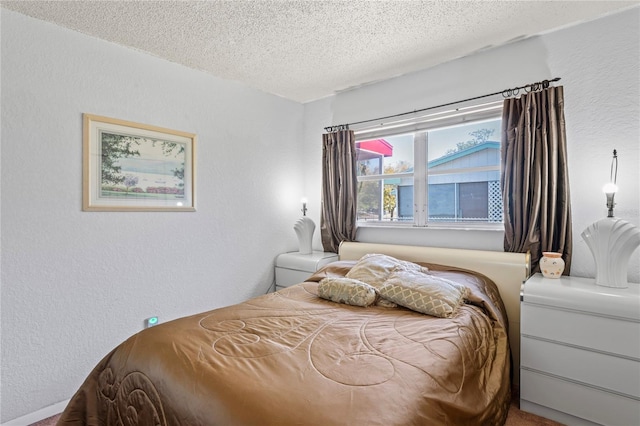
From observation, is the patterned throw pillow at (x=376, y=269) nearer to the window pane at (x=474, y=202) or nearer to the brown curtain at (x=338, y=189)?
the window pane at (x=474, y=202)

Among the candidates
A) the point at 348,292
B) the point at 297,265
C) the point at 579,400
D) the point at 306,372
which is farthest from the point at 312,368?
the point at 297,265

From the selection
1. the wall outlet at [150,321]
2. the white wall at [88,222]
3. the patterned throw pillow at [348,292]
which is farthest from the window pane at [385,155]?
the wall outlet at [150,321]

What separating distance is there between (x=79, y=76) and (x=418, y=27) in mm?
2360

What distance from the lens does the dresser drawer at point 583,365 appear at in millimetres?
1638

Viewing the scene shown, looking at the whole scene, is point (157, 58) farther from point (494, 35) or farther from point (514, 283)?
point (514, 283)

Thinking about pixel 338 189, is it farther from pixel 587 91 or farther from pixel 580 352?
pixel 580 352

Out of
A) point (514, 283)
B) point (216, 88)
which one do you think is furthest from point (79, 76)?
point (514, 283)

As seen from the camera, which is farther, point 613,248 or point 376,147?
point 376,147

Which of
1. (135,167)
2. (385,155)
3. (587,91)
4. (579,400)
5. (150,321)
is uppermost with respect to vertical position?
(587,91)

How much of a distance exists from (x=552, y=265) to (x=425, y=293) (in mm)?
911

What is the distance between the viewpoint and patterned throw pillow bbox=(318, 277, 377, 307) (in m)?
2.04

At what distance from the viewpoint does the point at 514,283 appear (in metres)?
2.21

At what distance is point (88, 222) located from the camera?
2199 mm

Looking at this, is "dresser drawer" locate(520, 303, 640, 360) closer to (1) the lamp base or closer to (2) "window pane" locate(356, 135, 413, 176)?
(1) the lamp base
